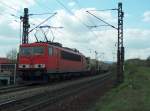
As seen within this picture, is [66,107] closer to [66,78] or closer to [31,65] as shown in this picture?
[31,65]

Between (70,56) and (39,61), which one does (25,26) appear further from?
(39,61)

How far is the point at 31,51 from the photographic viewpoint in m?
36.4

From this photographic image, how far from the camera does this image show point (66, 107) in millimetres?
18688

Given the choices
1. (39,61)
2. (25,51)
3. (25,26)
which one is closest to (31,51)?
(25,51)

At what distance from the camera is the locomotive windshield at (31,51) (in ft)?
119

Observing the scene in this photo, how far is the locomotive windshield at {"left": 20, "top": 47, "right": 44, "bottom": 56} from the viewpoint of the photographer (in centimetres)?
3612

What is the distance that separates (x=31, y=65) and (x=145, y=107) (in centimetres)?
2014

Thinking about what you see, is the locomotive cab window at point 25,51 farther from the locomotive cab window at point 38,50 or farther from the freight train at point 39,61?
the locomotive cab window at point 38,50

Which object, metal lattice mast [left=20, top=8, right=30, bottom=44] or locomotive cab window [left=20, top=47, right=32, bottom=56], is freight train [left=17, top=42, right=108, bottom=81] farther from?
metal lattice mast [left=20, top=8, right=30, bottom=44]

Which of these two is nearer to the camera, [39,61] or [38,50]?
[39,61]

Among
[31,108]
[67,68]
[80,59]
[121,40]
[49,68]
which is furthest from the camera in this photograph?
[80,59]

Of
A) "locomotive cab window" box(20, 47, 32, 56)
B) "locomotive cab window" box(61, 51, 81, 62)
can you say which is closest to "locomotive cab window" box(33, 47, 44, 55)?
"locomotive cab window" box(20, 47, 32, 56)

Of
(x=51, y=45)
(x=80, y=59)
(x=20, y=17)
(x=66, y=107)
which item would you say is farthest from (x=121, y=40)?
(x=66, y=107)

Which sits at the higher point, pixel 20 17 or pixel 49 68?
pixel 20 17
